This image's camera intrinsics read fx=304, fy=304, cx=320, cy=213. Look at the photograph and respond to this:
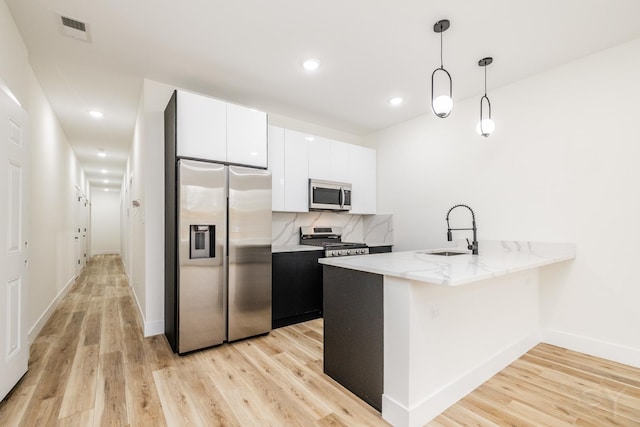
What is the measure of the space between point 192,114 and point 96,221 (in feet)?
37.0

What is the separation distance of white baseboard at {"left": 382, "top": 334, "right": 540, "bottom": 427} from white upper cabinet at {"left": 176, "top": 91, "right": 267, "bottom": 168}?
2478 mm

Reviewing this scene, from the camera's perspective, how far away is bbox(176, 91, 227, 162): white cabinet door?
283 cm

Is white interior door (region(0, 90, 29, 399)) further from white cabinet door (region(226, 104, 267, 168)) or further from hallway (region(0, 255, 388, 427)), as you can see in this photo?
white cabinet door (region(226, 104, 267, 168))

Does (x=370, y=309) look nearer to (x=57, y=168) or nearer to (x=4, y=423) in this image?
(x=4, y=423)

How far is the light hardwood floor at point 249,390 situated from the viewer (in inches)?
72.0

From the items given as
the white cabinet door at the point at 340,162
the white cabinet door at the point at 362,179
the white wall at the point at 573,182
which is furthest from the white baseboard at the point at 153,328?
the white wall at the point at 573,182

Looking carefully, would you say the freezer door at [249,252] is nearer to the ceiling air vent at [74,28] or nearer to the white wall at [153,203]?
the white wall at [153,203]

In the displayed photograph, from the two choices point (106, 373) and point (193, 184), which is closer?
point (106, 373)

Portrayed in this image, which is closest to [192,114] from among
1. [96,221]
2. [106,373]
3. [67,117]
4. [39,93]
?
[39,93]

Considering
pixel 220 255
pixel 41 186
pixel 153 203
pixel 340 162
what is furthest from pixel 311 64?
pixel 41 186

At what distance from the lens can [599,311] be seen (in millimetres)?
2703

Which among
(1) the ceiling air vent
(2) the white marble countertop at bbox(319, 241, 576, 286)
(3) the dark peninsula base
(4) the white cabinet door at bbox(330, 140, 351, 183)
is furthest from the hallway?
(1) the ceiling air vent

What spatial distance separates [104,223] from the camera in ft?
38.1

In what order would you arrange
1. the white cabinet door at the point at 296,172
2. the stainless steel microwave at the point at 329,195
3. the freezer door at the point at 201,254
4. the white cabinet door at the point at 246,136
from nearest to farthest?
the freezer door at the point at 201,254, the white cabinet door at the point at 246,136, the white cabinet door at the point at 296,172, the stainless steel microwave at the point at 329,195
